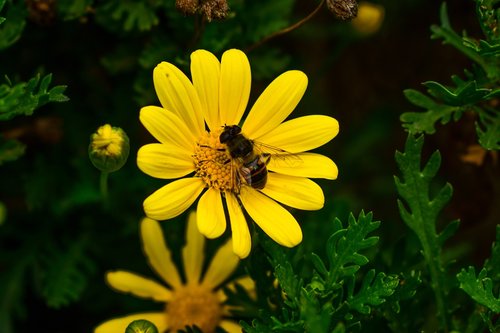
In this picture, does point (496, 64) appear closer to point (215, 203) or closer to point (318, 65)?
point (215, 203)

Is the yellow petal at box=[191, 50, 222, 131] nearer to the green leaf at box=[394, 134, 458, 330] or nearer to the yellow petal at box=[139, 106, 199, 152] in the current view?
the yellow petal at box=[139, 106, 199, 152]

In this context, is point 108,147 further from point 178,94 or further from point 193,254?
point 193,254

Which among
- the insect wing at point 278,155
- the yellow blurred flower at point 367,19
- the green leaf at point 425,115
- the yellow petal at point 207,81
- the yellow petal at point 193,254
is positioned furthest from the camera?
the yellow blurred flower at point 367,19

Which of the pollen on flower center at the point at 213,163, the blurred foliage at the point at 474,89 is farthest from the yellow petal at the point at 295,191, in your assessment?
the blurred foliage at the point at 474,89

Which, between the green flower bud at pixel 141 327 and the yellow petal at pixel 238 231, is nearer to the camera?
the yellow petal at pixel 238 231

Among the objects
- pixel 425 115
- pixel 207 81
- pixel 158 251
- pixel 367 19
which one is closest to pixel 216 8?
pixel 207 81

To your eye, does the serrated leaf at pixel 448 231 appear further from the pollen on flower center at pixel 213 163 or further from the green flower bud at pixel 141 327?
the green flower bud at pixel 141 327
